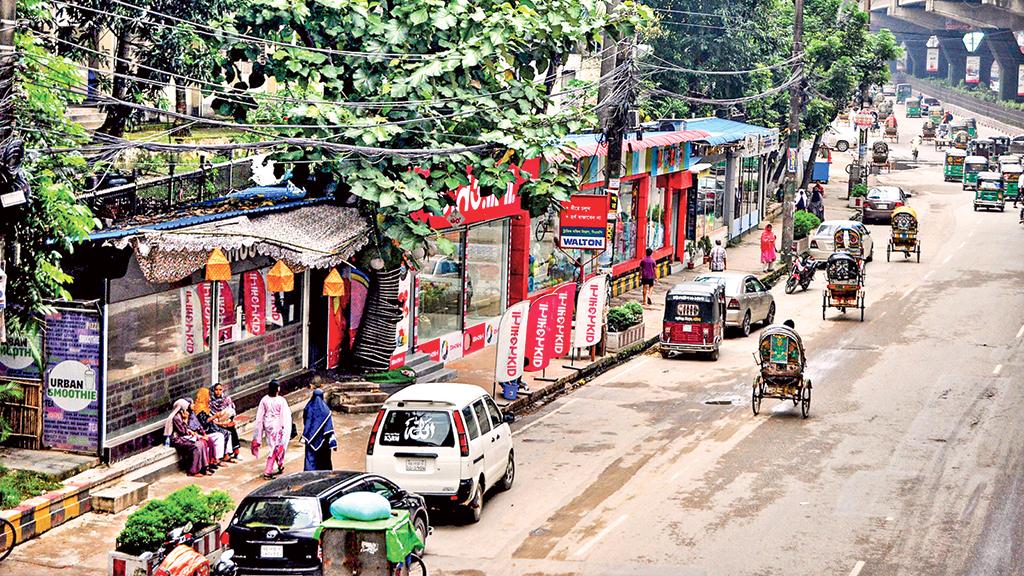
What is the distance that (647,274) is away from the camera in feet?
134

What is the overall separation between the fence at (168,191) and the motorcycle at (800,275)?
2105 cm

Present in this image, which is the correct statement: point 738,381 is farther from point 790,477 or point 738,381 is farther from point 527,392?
point 790,477

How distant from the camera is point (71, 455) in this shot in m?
20.5

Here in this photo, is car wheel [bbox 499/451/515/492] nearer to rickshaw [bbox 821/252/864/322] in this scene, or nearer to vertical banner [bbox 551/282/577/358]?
vertical banner [bbox 551/282/577/358]

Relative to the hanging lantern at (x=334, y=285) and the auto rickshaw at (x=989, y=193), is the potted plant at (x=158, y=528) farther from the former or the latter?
the auto rickshaw at (x=989, y=193)

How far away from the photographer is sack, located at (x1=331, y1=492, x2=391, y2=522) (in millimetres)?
15312

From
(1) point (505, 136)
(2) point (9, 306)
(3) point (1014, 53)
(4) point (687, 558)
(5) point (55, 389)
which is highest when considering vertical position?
(3) point (1014, 53)

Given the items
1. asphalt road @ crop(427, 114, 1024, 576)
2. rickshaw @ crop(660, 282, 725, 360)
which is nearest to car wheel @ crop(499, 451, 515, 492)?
asphalt road @ crop(427, 114, 1024, 576)

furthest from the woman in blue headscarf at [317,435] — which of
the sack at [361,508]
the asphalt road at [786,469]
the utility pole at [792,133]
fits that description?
the utility pole at [792,133]

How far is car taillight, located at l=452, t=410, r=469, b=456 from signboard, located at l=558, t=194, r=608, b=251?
12.5m

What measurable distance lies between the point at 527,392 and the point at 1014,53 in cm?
12656

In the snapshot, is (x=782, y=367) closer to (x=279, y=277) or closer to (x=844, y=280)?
(x=279, y=277)

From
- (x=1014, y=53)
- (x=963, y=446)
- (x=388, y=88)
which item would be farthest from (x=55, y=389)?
(x=1014, y=53)

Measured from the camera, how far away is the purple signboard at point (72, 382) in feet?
66.9
